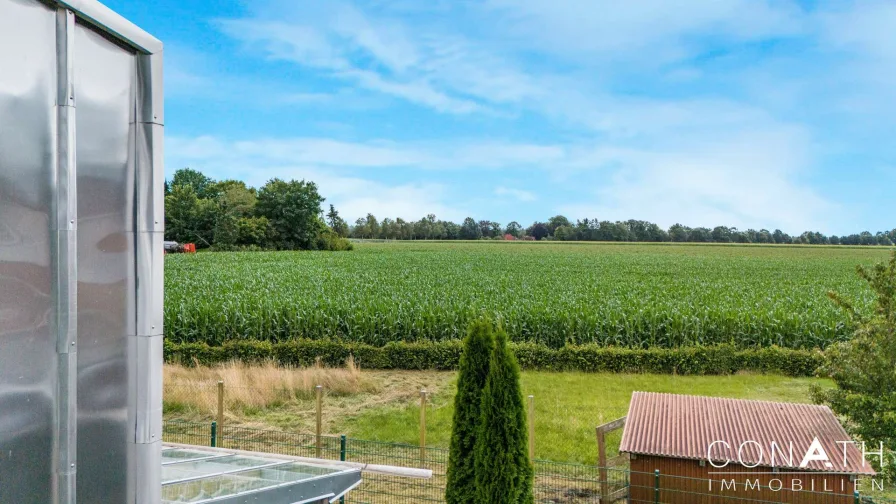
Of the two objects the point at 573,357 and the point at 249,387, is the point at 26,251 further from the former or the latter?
the point at 573,357

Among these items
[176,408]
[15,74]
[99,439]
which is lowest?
[176,408]

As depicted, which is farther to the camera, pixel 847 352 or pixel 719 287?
pixel 719 287

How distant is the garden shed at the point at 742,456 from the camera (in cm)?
790

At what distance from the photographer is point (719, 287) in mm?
35281

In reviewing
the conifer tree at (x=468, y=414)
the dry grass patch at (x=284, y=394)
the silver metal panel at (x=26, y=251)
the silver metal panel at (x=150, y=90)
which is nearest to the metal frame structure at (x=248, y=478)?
the silver metal panel at (x=26, y=251)

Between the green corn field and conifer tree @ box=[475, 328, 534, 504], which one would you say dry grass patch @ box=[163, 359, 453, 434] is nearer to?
the green corn field

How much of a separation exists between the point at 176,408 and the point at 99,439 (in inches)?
548

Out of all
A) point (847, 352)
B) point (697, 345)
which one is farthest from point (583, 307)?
point (847, 352)

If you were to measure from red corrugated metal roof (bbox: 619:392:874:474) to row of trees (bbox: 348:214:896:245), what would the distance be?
106605 mm

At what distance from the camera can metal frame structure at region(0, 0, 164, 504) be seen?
2.21 meters

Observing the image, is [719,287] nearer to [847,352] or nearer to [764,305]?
[764,305]

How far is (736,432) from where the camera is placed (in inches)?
333

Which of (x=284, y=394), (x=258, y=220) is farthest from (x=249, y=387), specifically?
(x=258, y=220)

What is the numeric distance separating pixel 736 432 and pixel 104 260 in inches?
322
